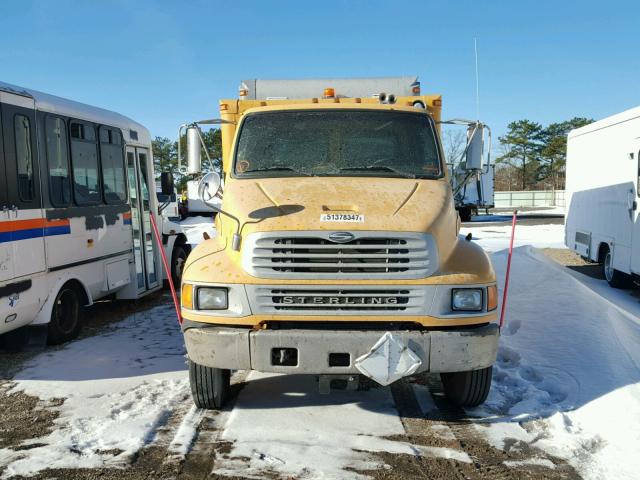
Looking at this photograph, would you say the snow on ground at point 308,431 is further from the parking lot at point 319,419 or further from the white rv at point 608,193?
the white rv at point 608,193

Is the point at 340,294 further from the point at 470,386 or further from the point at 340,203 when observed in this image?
the point at 470,386

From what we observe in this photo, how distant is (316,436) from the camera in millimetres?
4336

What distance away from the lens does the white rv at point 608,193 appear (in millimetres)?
10273

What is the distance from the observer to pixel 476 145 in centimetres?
621

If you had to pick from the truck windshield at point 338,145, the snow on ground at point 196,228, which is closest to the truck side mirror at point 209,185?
the truck windshield at point 338,145

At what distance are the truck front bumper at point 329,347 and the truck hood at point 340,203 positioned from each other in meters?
0.76

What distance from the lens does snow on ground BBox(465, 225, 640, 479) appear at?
13.5 feet

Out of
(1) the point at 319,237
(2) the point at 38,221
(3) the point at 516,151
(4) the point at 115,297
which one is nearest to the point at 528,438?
(1) the point at 319,237

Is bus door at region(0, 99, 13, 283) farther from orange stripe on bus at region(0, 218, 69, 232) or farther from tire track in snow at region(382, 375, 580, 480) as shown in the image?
tire track in snow at region(382, 375, 580, 480)

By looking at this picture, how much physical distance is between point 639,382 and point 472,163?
2.61 meters

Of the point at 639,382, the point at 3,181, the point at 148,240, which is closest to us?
the point at 639,382

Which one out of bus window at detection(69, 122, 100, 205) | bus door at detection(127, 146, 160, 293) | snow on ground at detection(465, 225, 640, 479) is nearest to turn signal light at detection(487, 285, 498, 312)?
snow on ground at detection(465, 225, 640, 479)

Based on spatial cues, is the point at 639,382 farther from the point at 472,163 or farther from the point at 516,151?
the point at 516,151

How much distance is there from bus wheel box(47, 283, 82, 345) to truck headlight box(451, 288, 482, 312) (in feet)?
15.6
